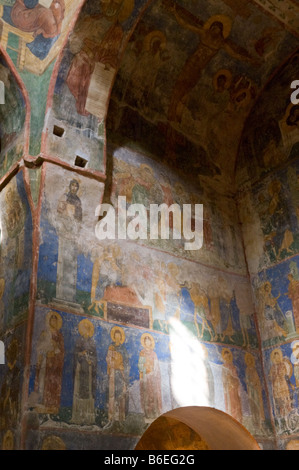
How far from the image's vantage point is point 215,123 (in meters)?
11.5

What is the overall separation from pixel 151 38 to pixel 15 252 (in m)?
4.87

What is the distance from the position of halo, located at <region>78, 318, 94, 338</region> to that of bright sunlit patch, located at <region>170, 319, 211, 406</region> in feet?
5.02

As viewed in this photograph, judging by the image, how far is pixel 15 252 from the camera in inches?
316

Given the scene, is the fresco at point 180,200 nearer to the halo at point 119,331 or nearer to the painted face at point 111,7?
the halo at point 119,331

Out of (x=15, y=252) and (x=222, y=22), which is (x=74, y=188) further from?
(x=222, y=22)

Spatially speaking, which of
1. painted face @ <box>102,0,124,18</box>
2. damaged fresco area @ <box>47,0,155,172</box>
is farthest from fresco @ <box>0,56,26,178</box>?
painted face @ <box>102,0,124,18</box>

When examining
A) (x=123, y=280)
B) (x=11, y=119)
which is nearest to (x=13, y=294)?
(x=123, y=280)

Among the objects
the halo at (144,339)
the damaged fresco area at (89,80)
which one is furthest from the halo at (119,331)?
the damaged fresco area at (89,80)

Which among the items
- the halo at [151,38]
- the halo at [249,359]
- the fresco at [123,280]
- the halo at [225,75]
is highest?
the halo at [225,75]

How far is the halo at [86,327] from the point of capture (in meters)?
7.54

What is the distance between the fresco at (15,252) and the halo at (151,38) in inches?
146

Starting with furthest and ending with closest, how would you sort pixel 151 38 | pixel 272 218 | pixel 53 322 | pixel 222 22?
pixel 272 218
pixel 222 22
pixel 151 38
pixel 53 322
